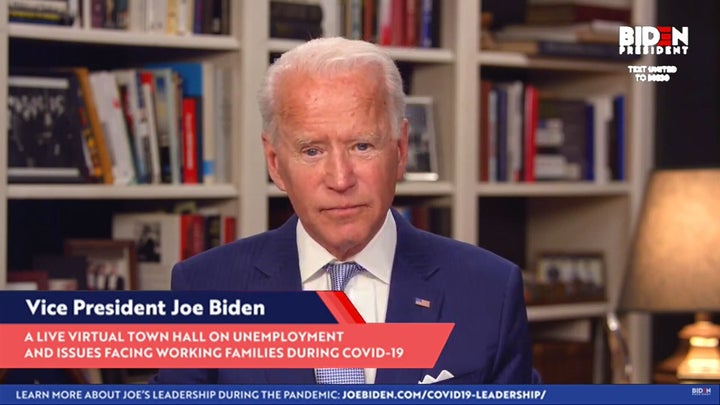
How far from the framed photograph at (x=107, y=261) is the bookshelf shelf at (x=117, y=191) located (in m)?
0.11

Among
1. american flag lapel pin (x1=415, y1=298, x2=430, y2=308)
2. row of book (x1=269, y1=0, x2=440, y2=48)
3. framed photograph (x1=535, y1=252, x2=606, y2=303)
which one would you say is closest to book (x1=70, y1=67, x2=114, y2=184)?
row of book (x1=269, y1=0, x2=440, y2=48)

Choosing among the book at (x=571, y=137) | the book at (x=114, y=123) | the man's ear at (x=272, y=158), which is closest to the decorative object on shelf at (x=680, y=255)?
the book at (x=571, y=137)

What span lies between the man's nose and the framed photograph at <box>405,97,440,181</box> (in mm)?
1799

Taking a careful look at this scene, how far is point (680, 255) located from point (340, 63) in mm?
1628

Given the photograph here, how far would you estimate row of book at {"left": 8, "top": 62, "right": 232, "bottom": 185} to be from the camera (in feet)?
7.45

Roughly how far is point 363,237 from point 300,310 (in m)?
0.34

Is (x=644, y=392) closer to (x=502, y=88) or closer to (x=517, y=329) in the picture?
(x=517, y=329)

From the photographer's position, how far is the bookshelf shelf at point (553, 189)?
293 centimetres

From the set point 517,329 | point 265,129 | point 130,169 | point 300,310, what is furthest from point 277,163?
point 130,169

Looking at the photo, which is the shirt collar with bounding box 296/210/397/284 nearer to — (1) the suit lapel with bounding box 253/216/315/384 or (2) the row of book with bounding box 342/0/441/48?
(1) the suit lapel with bounding box 253/216/315/384

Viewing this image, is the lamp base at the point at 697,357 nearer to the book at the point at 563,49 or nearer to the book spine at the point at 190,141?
the book at the point at 563,49

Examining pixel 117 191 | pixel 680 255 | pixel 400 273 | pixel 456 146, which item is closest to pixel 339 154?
pixel 400 273

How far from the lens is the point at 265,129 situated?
3.60 feet

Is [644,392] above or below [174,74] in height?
below
